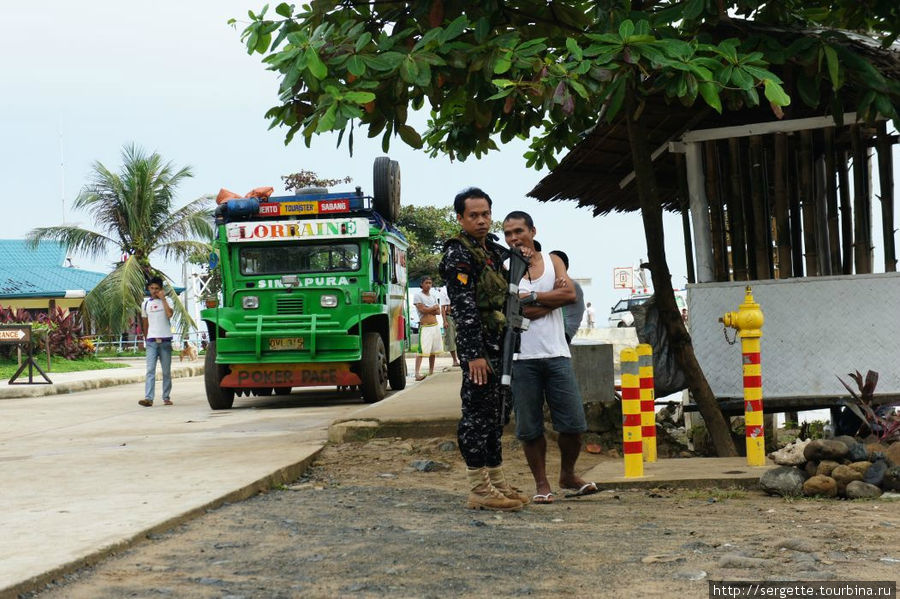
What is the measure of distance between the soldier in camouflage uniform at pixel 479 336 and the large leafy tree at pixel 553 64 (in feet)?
2.89

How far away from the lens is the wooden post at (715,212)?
33.2ft

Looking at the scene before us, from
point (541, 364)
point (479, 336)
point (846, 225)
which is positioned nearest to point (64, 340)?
point (846, 225)

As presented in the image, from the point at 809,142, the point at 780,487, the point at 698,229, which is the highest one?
the point at 809,142

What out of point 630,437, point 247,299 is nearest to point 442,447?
point 630,437

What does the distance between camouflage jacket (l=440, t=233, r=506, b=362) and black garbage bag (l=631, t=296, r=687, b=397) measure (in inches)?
145

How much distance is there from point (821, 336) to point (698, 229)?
141 centimetres

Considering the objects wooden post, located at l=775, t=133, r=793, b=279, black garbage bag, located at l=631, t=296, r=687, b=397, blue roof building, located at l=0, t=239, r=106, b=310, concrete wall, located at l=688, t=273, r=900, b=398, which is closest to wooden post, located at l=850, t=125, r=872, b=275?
concrete wall, located at l=688, t=273, r=900, b=398

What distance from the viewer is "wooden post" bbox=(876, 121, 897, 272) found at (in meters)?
9.78

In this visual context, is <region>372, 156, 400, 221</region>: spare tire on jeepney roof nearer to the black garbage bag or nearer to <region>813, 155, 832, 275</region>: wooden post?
the black garbage bag

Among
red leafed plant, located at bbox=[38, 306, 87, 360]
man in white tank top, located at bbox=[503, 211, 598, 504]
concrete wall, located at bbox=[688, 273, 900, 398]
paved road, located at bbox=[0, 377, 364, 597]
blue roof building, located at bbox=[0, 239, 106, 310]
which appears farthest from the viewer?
blue roof building, located at bbox=[0, 239, 106, 310]

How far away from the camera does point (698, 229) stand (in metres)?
9.98

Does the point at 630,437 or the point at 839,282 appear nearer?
the point at 630,437

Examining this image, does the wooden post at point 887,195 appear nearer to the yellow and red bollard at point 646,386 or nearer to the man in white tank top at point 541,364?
the yellow and red bollard at point 646,386

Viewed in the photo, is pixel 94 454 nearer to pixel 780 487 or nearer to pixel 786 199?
pixel 780 487
